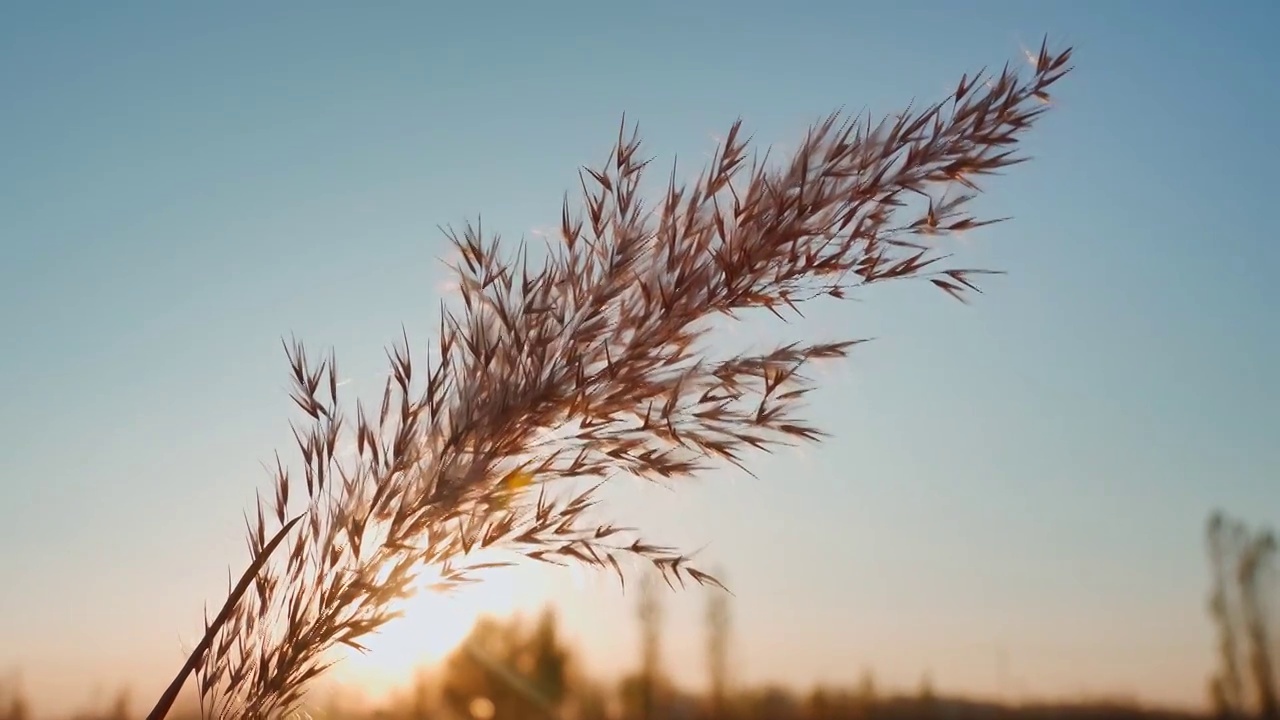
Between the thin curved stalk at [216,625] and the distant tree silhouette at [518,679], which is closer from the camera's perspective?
the thin curved stalk at [216,625]

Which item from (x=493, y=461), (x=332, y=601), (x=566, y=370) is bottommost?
(x=332, y=601)

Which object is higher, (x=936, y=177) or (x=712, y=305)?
(x=936, y=177)

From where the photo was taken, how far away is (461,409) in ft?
6.06

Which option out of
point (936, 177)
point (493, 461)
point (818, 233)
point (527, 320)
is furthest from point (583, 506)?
point (936, 177)

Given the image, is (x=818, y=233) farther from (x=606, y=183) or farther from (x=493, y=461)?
(x=493, y=461)

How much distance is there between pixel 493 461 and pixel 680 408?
330 mm

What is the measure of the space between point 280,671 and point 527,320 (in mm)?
700

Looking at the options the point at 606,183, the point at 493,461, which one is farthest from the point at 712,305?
the point at 493,461

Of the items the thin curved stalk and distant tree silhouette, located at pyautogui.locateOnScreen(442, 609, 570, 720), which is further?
distant tree silhouette, located at pyautogui.locateOnScreen(442, 609, 570, 720)

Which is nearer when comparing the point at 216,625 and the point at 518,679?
the point at 216,625

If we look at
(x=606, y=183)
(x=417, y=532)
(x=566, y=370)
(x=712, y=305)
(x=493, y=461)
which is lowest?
(x=417, y=532)

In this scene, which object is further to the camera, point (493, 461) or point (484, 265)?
point (484, 265)

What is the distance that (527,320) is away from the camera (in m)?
1.88

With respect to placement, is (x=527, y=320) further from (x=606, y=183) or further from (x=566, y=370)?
(x=606, y=183)
